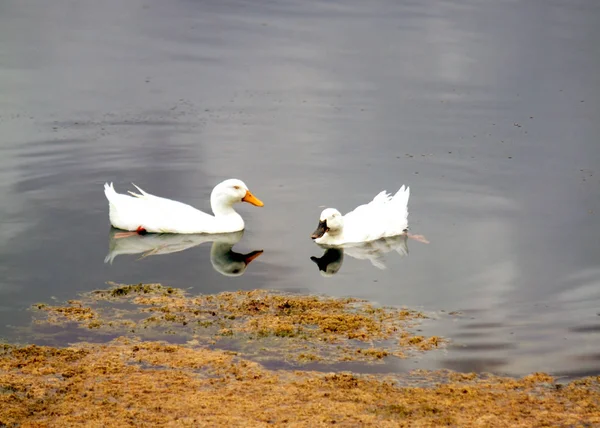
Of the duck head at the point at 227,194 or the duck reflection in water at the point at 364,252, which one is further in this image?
the duck head at the point at 227,194

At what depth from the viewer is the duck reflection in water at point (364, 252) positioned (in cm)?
1320

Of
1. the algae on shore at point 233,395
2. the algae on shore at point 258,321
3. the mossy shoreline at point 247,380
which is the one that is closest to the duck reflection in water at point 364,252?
the algae on shore at point 258,321

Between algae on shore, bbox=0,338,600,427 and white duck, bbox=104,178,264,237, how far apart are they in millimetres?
4466

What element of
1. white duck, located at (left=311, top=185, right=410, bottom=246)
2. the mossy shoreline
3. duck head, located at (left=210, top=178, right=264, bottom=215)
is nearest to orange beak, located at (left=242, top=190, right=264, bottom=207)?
duck head, located at (left=210, top=178, right=264, bottom=215)

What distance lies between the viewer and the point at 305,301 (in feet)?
37.4

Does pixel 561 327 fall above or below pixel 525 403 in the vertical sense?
above

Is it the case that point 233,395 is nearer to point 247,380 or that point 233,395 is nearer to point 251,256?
point 247,380

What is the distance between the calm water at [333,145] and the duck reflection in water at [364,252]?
0.14 meters

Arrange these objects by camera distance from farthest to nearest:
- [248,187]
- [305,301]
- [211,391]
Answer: [248,187], [305,301], [211,391]

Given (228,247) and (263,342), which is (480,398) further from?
(228,247)

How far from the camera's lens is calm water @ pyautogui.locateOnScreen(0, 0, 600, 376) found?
39.6ft

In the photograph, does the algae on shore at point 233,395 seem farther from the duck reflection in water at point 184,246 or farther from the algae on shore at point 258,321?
the duck reflection in water at point 184,246

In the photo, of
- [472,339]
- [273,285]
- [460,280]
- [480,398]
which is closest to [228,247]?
[273,285]

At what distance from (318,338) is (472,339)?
170 cm
